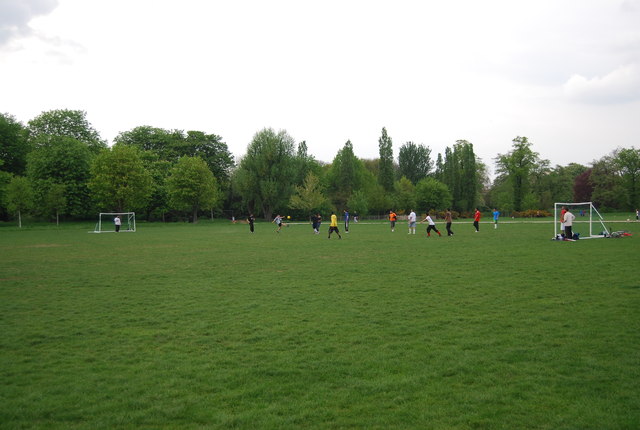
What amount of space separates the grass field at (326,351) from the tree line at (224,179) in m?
46.2

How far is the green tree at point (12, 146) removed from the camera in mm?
60403

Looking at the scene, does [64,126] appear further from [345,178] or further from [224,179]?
[345,178]

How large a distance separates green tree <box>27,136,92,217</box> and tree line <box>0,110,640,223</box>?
0.13 metres

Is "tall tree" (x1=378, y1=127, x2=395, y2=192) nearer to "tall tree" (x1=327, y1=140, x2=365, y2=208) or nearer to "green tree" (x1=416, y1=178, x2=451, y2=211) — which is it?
"tall tree" (x1=327, y1=140, x2=365, y2=208)

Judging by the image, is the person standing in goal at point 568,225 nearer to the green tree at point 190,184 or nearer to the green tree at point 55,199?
the green tree at point 190,184

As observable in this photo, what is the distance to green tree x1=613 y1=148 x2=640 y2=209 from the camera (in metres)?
80.2

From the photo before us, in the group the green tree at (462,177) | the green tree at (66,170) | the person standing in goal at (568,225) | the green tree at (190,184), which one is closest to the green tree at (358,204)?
the green tree at (462,177)

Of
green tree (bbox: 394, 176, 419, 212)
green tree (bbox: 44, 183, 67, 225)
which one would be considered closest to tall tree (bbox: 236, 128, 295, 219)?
green tree (bbox: 394, 176, 419, 212)

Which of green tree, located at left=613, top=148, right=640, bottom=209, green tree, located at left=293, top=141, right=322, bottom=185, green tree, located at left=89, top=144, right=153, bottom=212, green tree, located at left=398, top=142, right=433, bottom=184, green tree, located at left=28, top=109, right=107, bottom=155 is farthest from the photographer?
green tree, located at left=398, top=142, right=433, bottom=184

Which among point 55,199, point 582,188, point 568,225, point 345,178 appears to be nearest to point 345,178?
point 345,178

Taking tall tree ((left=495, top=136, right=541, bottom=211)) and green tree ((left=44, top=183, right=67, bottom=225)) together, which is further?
tall tree ((left=495, top=136, right=541, bottom=211))

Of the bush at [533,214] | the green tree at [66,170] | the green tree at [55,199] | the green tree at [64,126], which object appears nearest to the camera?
the green tree at [55,199]

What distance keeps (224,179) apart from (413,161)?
169ft

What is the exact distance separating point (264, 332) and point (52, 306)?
5326 mm
